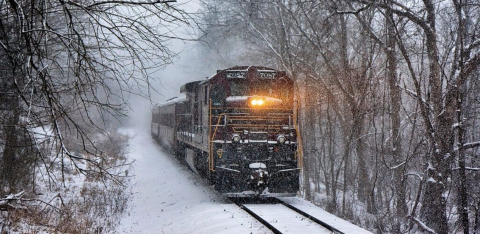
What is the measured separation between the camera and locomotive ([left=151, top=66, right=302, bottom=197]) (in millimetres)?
10055

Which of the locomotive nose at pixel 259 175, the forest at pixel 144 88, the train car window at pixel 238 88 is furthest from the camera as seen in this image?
the train car window at pixel 238 88

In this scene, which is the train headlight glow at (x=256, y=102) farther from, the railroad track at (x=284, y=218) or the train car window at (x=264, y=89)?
the railroad track at (x=284, y=218)

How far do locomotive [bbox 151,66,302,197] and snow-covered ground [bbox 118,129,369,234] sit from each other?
74cm

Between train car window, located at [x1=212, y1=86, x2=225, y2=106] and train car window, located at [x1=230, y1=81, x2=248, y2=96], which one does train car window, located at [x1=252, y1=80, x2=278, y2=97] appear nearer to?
train car window, located at [x1=230, y1=81, x2=248, y2=96]

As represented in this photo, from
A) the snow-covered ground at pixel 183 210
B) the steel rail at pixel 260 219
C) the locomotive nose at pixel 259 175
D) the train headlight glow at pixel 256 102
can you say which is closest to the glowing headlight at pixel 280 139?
the locomotive nose at pixel 259 175

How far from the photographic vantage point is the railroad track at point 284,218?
7312 mm

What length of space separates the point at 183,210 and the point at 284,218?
279cm

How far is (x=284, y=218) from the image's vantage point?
825cm

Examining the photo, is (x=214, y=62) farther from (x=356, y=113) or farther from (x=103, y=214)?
(x=103, y=214)

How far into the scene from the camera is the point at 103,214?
976 cm

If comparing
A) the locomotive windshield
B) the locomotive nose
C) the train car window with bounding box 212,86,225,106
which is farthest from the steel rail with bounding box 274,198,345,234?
the train car window with bounding box 212,86,225,106

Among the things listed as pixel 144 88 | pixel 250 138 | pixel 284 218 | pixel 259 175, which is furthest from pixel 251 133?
pixel 144 88

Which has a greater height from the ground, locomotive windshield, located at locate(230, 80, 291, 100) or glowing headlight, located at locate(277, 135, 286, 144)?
locomotive windshield, located at locate(230, 80, 291, 100)

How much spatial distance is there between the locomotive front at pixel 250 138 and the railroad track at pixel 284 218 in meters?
0.57
